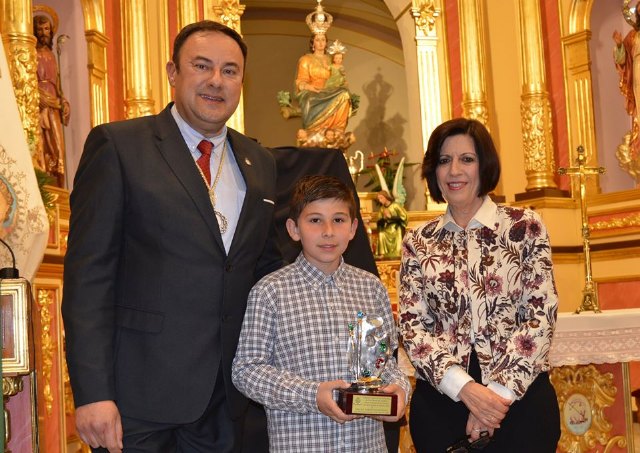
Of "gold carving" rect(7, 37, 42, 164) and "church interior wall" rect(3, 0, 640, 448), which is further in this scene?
"church interior wall" rect(3, 0, 640, 448)

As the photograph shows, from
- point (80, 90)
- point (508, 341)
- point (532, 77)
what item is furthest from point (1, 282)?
point (532, 77)

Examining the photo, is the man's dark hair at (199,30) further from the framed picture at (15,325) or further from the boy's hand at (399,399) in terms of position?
the boy's hand at (399,399)

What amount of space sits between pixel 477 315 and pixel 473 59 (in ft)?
21.8

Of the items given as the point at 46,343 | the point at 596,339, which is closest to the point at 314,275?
the point at 596,339

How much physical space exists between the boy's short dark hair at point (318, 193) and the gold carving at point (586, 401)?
2239mm

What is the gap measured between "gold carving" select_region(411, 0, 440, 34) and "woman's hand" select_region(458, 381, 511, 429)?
22.7ft

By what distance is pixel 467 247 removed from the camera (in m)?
2.69

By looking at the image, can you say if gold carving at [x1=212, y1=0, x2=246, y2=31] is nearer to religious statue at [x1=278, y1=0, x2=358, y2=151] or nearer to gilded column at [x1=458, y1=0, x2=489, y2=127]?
religious statue at [x1=278, y1=0, x2=358, y2=151]

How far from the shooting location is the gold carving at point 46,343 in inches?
219

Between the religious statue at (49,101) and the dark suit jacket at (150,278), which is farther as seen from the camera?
the religious statue at (49,101)

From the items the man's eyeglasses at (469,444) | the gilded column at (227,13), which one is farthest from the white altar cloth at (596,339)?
the gilded column at (227,13)

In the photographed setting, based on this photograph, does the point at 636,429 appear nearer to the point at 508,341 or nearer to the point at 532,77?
the point at 532,77

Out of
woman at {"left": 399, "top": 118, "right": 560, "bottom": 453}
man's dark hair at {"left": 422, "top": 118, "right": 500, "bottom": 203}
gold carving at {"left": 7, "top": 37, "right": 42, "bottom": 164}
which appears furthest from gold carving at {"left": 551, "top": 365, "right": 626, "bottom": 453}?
gold carving at {"left": 7, "top": 37, "right": 42, "bottom": 164}

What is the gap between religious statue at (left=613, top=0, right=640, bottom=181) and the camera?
317 inches
